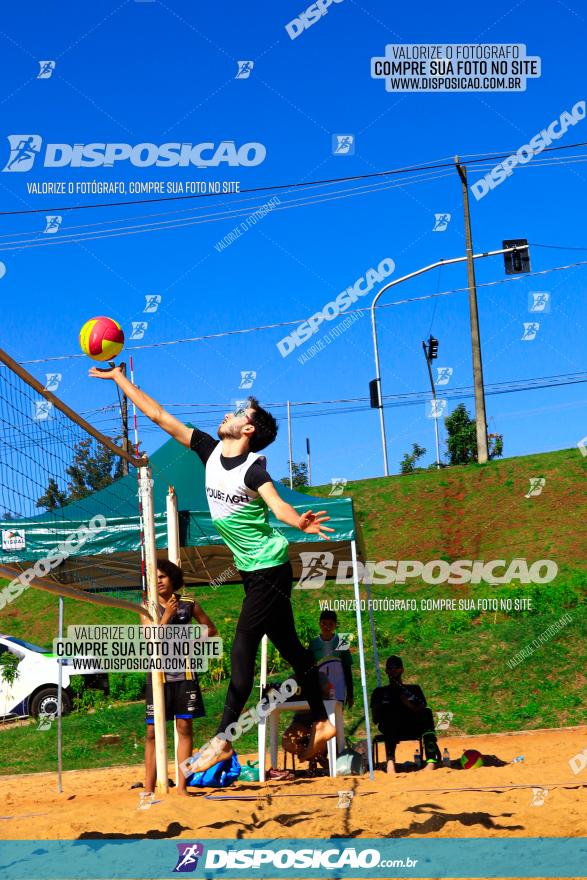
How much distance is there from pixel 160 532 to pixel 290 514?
20.6 feet

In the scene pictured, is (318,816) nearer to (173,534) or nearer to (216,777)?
(216,777)

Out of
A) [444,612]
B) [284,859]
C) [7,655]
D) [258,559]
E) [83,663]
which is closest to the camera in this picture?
[284,859]

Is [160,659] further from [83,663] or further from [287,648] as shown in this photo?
[83,663]

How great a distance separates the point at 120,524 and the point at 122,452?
4.21 meters

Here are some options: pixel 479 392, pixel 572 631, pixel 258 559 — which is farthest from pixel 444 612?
pixel 258 559

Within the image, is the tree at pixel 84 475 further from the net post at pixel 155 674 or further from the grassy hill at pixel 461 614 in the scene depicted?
the grassy hill at pixel 461 614

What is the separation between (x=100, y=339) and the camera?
596 cm

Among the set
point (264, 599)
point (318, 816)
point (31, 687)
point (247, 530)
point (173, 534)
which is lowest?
point (318, 816)

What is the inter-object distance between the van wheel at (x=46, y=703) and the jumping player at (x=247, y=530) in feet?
36.2

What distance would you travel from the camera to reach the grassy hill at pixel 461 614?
41.4 ft

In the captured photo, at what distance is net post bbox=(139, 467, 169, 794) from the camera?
254 inches

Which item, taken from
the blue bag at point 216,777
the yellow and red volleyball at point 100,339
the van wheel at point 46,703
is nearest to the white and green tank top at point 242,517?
the yellow and red volleyball at point 100,339

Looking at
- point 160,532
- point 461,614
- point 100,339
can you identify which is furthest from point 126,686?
point 100,339

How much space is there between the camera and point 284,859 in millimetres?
4512
